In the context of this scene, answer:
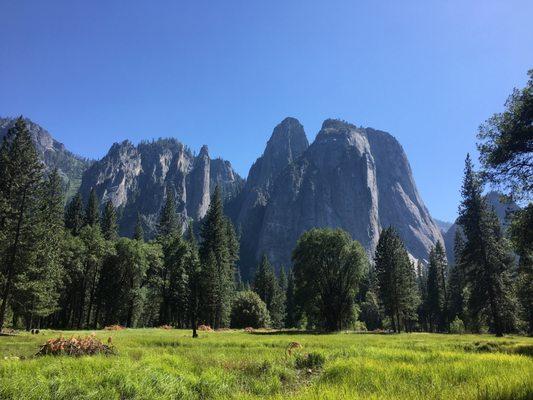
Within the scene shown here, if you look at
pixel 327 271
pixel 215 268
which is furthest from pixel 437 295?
pixel 215 268

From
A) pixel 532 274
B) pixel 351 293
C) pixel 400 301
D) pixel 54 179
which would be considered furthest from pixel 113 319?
pixel 532 274

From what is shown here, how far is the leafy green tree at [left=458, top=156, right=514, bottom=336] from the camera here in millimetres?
43188

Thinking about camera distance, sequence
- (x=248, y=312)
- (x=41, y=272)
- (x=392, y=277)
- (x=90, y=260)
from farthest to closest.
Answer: (x=248, y=312), (x=392, y=277), (x=90, y=260), (x=41, y=272)

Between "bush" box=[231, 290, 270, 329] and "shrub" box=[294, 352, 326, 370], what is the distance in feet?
194

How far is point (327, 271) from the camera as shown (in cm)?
5488

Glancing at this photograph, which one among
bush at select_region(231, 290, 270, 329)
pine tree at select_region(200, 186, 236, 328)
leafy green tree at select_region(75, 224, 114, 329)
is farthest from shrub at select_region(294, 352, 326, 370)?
bush at select_region(231, 290, 270, 329)

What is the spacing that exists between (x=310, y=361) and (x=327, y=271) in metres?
40.2

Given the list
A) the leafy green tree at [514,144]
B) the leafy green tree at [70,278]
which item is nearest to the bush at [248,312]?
the leafy green tree at [70,278]

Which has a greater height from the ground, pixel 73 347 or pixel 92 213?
pixel 92 213

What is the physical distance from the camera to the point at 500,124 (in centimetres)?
2277

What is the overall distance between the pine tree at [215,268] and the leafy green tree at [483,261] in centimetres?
3454

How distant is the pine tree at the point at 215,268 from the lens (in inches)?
2494

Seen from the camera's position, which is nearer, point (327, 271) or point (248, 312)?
point (327, 271)

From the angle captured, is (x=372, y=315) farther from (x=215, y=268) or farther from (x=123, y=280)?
(x=123, y=280)
